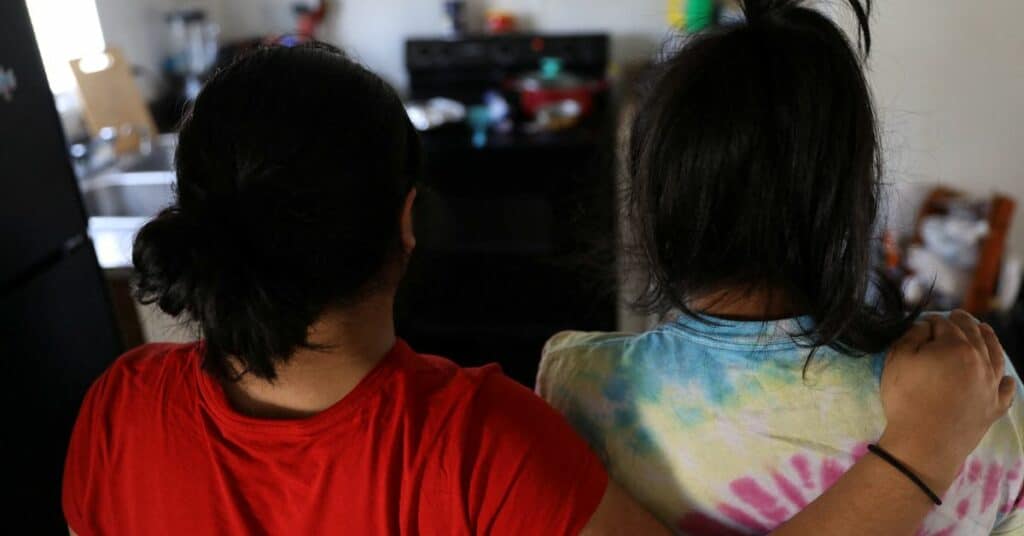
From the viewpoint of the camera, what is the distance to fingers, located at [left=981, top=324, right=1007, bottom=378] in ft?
2.37

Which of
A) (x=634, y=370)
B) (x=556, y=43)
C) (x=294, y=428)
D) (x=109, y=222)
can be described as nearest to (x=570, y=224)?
(x=556, y=43)

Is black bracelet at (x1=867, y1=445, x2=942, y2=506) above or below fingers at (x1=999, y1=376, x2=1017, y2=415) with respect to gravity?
below

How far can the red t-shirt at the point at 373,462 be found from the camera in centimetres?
68

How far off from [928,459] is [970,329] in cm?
14

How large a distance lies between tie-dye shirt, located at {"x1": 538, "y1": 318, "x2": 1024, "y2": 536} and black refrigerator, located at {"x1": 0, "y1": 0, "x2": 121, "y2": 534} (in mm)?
717

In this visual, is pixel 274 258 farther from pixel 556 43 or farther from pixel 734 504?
pixel 556 43

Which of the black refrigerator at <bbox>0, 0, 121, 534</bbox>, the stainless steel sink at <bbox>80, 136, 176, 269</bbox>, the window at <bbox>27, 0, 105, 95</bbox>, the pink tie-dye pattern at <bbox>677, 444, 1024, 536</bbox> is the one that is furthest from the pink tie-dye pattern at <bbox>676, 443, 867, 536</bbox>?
the window at <bbox>27, 0, 105, 95</bbox>

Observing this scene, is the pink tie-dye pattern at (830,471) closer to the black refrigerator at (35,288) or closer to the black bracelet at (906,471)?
the black bracelet at (906,471)

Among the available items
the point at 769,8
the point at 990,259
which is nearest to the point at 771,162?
the point at 769,8

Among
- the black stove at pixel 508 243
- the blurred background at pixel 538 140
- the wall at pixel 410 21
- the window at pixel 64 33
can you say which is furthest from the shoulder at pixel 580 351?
the wall at pixel 410 21

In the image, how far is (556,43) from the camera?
2.67 meters

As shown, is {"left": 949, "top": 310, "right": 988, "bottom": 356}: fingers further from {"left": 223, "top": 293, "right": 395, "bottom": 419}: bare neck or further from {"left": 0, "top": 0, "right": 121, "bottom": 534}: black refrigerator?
{"left": 0, "top": 0, "right": 121, "bottom": 534}: black refrigerator

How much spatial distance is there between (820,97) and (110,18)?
2.42 metres

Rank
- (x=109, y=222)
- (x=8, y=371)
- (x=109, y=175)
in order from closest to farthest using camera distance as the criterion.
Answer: (x=8, y=371), (x=109, y=222), (x=109, y=175)
